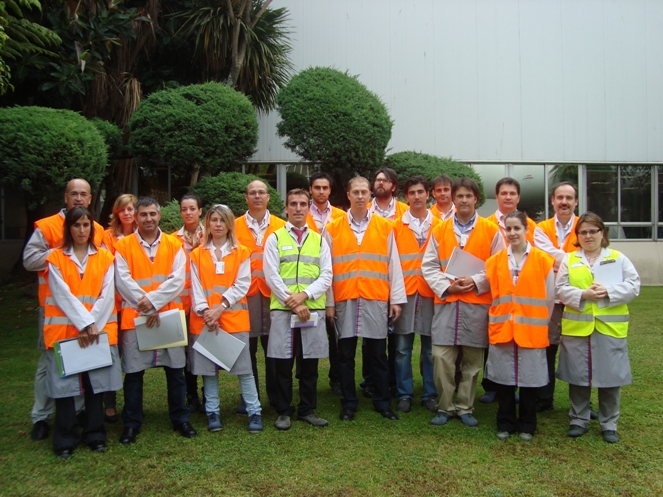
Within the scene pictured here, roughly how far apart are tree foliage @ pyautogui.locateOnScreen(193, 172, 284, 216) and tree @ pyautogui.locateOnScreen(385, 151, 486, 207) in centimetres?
312

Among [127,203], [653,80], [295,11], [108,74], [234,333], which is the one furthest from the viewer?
[653,80]

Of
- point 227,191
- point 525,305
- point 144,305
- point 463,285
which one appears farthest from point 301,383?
point 227,191

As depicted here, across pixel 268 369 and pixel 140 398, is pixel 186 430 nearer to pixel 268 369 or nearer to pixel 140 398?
pixel 140 398

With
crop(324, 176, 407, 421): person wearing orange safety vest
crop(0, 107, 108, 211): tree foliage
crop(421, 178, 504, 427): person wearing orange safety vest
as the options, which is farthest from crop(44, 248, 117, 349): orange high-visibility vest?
crop(0, 107, 108, 211): tree foliage

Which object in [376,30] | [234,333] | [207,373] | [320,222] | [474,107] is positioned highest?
[376,30]

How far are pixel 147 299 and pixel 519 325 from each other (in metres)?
2.90

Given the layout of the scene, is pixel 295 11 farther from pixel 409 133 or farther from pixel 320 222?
pixel 320 222

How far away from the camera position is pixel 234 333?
4.87m

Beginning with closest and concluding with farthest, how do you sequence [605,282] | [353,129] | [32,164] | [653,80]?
[605,282] < [32,164] < [353,129] < [653,80]

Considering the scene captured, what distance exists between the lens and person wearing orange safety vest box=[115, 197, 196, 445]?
184 inches

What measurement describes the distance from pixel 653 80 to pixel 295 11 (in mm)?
8875

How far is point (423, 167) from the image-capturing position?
11359 millimetres

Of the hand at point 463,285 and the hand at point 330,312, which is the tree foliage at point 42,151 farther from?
the hand at point 463,285

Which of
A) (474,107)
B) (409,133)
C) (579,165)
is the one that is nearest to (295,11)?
(409,133)
